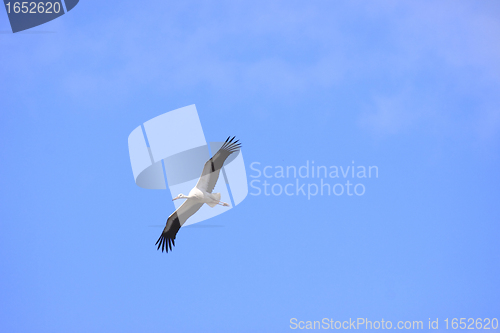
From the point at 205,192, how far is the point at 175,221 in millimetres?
888

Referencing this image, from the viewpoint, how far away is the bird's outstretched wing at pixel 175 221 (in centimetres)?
775

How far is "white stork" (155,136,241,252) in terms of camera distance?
7391mm

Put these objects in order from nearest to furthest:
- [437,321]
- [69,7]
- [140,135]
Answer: [437,321] < [140,135] < [69,7]

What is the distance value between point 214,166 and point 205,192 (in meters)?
0.50

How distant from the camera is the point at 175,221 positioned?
7.90m

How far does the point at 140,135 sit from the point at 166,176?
2.76 ft

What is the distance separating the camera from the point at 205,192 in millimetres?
7516

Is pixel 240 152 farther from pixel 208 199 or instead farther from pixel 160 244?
pixel 160 244

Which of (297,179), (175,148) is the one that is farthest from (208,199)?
(297,179)

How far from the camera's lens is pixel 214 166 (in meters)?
7.39

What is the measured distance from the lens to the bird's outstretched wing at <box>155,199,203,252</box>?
7746mm

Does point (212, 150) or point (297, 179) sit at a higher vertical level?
point (212, 150)

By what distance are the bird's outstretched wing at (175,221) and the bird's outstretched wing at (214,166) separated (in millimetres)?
451

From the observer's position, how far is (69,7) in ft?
26.3
